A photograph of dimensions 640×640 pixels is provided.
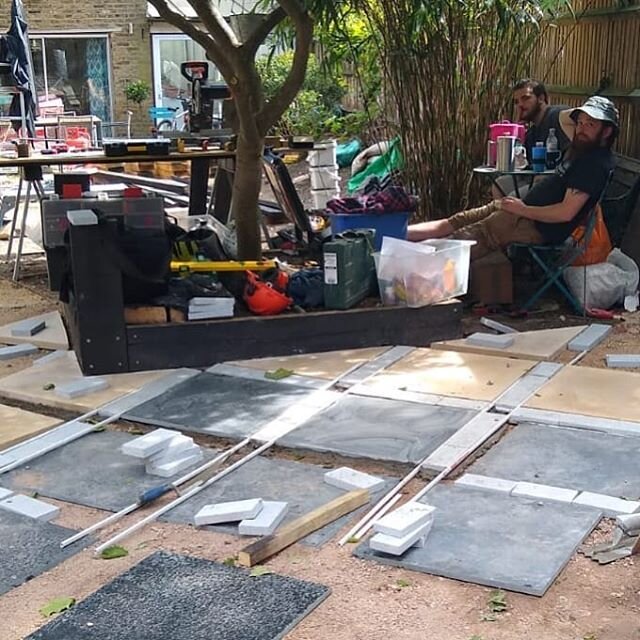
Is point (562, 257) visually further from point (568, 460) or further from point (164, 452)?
point (164, 452)

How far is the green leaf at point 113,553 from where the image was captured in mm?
2928

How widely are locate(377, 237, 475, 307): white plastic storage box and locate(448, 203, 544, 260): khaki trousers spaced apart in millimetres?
560

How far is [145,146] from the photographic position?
627 centimetres

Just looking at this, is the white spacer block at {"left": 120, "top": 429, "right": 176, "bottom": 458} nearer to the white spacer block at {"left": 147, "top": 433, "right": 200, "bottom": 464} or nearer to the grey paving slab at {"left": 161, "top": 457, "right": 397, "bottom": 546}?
the white spacer block at {"left": 147, "top": 433, "right": 200, "bottom": 464}

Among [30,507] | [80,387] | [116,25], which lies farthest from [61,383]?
[116,25]

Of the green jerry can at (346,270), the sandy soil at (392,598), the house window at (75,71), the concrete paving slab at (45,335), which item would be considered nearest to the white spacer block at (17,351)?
the concrete paving slab at (45,335)

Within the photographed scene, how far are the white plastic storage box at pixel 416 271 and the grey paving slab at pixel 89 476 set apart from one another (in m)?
1.65

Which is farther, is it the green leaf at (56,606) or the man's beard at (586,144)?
the man's beard at (586,144)

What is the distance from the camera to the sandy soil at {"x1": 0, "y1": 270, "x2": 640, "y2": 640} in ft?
8.11

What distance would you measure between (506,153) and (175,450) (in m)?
3.18

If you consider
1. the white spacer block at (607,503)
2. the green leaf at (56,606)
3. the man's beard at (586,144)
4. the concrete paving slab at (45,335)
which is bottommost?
the green leaf at (56,606)

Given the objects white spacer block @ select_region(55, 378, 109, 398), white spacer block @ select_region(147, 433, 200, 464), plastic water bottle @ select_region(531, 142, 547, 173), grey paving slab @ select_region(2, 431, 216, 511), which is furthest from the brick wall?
white spacer block @ select_region(147, 433, 200, 464)

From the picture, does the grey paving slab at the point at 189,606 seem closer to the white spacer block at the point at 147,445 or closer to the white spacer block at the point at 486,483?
the white spacer block at the point at 147,445

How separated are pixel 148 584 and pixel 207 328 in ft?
6.91
